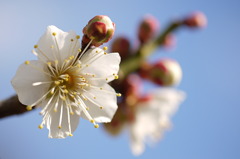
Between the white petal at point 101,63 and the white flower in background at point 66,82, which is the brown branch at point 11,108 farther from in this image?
the white petal at point 101,63

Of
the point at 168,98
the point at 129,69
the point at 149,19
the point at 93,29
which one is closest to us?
the point at 93,29

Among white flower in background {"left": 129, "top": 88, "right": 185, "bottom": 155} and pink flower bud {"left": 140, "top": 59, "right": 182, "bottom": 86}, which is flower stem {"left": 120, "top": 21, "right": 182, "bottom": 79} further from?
white flower in background {"left": 129, "top": 88, "right": 185, "bottom": 155}

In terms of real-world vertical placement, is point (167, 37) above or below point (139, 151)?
above

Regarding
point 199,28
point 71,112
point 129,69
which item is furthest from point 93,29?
point 199,28

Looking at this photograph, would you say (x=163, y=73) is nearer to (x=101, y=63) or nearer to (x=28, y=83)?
(x=101, y=63)

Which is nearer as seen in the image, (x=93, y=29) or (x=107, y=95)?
(x=93, y=29)

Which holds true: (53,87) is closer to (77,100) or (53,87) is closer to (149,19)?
(77,100)
